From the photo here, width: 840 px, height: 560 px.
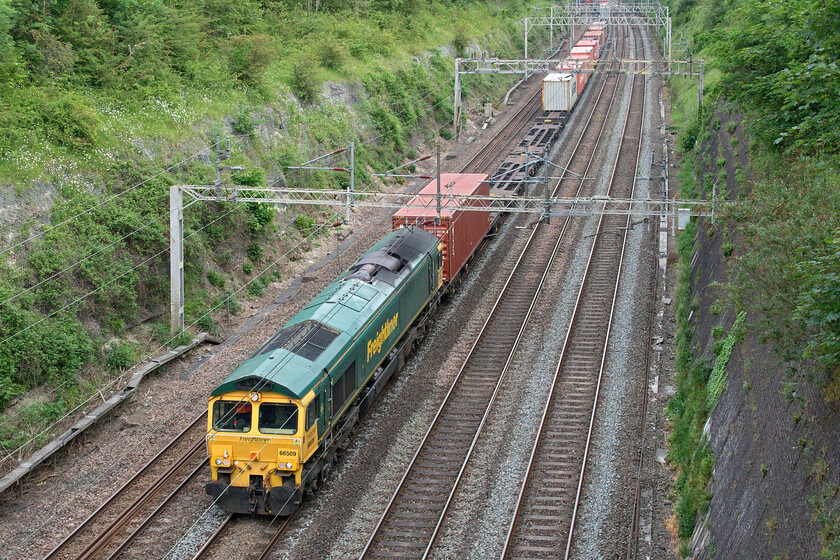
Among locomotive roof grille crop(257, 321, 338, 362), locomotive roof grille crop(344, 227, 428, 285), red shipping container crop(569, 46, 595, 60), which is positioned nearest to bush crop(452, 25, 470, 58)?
red shipping container crop(569, 46, 595, 60)

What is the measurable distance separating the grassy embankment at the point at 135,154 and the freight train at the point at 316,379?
667 centimetres

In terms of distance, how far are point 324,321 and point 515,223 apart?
66.8 feet

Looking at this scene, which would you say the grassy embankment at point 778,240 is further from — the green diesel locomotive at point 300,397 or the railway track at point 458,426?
the green diesel locomotive at point 300,397

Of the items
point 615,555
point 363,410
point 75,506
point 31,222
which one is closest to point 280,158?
point 31,222

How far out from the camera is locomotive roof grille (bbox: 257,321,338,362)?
58.9 ft

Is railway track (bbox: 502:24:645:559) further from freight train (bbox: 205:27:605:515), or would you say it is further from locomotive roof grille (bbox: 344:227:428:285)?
locomotive roof grille (bbox: 344:227:428:285)

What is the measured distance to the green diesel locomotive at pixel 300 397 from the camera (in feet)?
54.0

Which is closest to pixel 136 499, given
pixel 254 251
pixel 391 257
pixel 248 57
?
pixel 391 257

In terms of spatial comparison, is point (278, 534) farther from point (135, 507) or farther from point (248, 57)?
point (248, 57)

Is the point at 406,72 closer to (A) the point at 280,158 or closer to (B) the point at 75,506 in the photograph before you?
(A) the point at 280,158

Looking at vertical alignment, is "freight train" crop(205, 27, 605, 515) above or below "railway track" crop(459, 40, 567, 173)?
below

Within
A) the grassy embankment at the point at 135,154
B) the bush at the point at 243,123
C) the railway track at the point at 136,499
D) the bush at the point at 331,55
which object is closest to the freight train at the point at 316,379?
the railway track at the point at 136,499

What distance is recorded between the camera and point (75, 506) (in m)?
17.7

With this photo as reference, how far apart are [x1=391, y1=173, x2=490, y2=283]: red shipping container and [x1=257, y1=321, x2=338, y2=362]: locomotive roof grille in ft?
25.9
